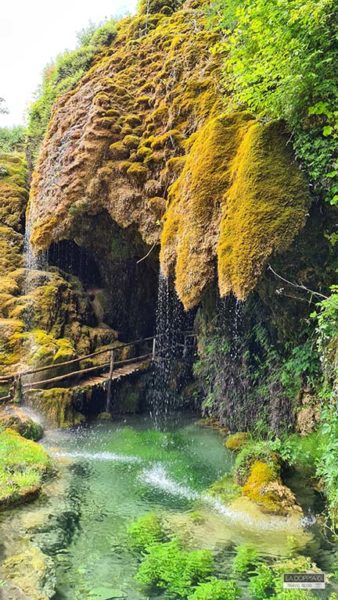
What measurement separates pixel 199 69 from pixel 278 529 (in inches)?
419

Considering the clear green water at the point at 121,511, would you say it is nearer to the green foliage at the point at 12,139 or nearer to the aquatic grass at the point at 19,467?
the aquatic grass at the point at 19,467

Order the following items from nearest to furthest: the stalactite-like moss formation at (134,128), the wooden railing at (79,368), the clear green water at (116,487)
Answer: the clear green water at (116,487) → the stalactite-like moss formation at (134,128) → the wooden railing at (79,368)

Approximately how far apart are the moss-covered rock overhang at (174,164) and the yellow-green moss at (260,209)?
0.6 inches

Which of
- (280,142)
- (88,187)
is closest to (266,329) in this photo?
(280,142)

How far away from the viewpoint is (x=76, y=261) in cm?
1633

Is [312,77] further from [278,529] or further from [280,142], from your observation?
[278,529]

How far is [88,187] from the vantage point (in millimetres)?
12359

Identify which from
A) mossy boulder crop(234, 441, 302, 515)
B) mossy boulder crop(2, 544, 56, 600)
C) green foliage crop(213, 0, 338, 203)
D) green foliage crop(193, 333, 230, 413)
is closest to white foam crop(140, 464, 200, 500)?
mossy boulder crop(234, 441, 302, 515)

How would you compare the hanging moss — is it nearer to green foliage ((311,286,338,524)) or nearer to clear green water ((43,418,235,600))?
green foliage ((311,286,338,524))

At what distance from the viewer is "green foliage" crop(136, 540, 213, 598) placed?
15.6 ft

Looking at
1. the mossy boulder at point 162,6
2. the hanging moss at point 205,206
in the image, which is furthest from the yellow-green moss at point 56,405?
the mossy boulder at point 162,6

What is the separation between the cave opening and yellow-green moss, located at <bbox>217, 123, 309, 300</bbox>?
30.7 feet

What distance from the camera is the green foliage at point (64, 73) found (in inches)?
627

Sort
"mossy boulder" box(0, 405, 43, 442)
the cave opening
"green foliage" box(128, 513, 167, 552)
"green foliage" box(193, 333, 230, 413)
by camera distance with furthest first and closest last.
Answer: the cave opening → "green foliage" box(193, 333, 230, 413) → "mossy boulder" box(0, 405, 43, 442) → "green foliage" box(128, 513, 167, 552)
